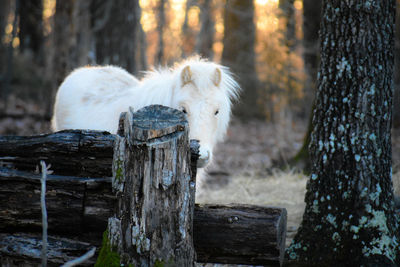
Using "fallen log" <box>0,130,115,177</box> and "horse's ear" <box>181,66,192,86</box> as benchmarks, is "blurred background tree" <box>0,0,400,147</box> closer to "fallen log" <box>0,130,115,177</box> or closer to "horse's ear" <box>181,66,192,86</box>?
"horse's ear" <box>181,66,192,86</box>

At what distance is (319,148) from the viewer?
345 cm

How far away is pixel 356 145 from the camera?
3266mm

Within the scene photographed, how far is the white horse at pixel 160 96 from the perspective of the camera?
12.5 feet

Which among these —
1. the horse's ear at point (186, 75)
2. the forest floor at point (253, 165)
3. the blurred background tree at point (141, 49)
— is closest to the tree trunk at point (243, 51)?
the blurred background tree at point (141, 49)

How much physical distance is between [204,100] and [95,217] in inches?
63.2

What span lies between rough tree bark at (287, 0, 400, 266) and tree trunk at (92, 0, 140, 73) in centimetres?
650

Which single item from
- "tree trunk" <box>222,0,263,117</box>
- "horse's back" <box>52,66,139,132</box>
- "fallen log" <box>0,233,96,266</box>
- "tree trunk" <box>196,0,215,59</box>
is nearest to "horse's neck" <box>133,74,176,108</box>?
"horse's back" <box>52,66,139,132</box>

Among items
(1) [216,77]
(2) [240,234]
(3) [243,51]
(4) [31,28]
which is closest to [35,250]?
(2) [240,234]

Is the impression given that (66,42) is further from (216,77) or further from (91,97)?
(216,77)

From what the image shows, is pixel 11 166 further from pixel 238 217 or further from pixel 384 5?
pixel 384 5

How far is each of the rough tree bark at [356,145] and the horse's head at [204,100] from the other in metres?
1.05

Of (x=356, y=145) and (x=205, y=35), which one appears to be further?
(x=205, y=35)

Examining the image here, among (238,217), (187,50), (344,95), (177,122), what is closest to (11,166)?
(177,122)

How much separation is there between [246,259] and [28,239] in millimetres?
1440
